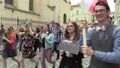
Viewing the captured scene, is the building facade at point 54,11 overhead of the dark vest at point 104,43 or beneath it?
overhead

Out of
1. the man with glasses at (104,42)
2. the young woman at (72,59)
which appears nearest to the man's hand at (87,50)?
the man with glasses at (104,42)

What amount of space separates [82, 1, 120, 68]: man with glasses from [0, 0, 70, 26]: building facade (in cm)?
2214

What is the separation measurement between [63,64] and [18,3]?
85.3ft

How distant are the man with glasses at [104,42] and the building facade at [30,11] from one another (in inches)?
872

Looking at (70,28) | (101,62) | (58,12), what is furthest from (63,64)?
(58,12)

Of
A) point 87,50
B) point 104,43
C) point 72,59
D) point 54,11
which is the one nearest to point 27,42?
point 72,59

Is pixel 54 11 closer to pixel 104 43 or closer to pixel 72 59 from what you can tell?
pixel 72 59

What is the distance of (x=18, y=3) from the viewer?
1231 inches

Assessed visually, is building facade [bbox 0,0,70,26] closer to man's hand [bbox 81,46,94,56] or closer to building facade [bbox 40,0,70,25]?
building facade [bbox 40,0,70,25]

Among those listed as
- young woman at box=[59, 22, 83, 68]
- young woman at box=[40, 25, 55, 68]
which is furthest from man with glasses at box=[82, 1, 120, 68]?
young woman at box=[40, 25, 55, 68]

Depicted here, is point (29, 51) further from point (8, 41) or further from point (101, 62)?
point (101, 62)

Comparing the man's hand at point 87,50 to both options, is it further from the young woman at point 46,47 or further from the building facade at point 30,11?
the building facade at point 30,11

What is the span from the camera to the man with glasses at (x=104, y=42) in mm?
3074

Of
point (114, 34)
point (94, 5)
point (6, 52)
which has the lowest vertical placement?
point (6, 52)
